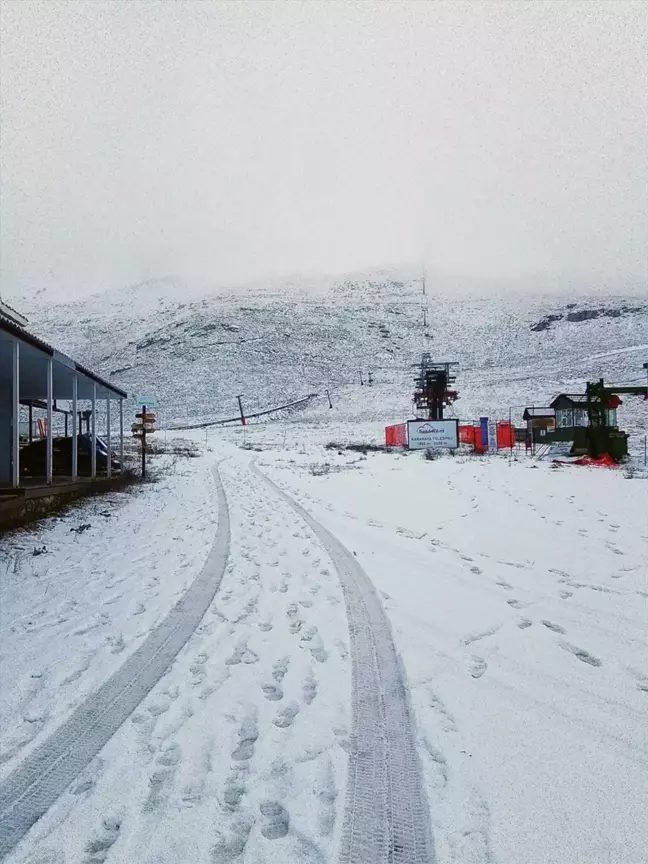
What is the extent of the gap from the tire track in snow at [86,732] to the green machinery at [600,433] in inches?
959

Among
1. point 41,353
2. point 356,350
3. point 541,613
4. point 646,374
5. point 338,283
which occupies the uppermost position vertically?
point 338,283

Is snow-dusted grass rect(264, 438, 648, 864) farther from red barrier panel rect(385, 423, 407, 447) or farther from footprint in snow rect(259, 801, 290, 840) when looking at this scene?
red barrier panel rect(385, 423, 407, 447)

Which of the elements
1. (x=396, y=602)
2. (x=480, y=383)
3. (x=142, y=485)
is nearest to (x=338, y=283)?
(x=480, y=383)

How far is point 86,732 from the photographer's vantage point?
3.00 meters

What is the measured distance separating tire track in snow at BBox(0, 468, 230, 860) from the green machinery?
959 inches

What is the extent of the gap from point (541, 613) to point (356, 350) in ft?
309

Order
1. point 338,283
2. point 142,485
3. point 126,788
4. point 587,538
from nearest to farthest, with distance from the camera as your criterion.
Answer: point 126,788, point 587,538, point 142,485, point 338,283

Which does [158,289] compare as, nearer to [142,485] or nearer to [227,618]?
[142,485]

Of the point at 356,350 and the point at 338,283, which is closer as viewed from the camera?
the point at 356,350

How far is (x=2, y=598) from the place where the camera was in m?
5.56

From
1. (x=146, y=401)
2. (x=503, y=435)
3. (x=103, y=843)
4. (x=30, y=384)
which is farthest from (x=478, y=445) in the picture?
(x=103, y=843)

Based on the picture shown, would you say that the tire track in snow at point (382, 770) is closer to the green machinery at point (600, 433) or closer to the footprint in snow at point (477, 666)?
the footprint in snow at point (477, 666)

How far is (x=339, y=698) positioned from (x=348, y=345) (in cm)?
9808

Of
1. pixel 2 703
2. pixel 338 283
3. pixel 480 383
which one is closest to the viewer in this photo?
pixel 2 703
